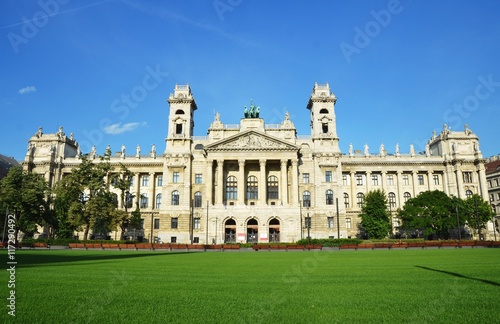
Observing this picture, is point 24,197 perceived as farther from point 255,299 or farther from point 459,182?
point 459,182

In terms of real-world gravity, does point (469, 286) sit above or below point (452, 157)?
below

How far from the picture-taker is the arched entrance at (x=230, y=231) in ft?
211

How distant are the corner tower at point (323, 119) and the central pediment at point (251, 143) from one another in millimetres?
8085

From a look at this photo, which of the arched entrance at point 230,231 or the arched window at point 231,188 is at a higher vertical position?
the arched window at point 231,188

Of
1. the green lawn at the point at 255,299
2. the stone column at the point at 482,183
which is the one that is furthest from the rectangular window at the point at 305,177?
the green lawn at the point at 255,299

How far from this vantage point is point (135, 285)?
39.4 feet

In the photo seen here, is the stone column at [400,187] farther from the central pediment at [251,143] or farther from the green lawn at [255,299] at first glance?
the green lawn at [255,299]

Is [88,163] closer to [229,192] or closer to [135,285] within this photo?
[229,192]

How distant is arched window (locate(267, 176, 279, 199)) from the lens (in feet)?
225

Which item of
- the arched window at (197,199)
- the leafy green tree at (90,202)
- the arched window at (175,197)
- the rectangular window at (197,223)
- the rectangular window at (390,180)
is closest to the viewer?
the leafy green tree at (90,202)

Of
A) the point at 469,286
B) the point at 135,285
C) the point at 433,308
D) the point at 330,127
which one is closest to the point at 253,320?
the point at 433,308

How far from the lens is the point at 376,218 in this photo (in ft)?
199

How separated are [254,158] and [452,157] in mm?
45070

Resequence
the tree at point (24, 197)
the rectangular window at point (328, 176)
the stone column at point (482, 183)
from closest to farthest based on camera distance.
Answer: the tree at point (24, 197), the rectangular window at point (328, 176), the stone column at point (482, 183)
